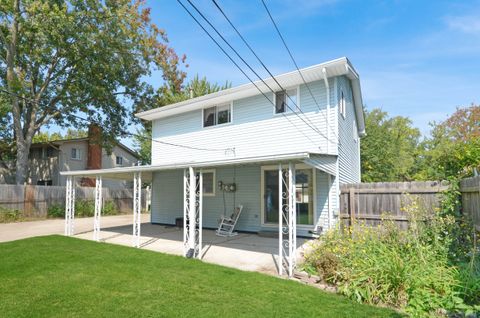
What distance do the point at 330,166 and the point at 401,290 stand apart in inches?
173

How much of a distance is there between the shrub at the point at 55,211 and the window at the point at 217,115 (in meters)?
11.0

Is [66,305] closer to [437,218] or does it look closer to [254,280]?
[254,280]

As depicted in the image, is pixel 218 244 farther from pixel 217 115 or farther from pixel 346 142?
pixel 346 142

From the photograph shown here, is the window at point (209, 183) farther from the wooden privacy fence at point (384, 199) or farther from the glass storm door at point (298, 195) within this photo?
the wooden privacy fence at point (384, 199)

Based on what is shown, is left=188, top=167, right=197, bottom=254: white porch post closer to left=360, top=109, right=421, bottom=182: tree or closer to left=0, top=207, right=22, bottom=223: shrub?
left=0, top=207, right=22, bottom=223: shrub

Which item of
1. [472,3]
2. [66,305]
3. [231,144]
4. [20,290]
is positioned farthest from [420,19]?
[20,290]

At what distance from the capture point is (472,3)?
23.7ft

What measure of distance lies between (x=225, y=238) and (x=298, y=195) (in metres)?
2.74

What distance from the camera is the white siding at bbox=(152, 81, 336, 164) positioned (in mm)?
9617

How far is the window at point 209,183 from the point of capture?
12086 mm

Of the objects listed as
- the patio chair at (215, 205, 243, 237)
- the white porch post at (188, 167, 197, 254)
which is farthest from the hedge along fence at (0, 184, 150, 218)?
the white porch post at (188, 167, 197, 254)

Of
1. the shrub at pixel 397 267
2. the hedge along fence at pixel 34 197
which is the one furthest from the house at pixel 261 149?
the hedge along fence at pixel 34 197

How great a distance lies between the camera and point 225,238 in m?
9.77

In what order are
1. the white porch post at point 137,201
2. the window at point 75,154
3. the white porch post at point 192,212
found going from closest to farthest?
the white porch post at point 192,212 < the white porch post at point 137,201 < the window at point 75,154
